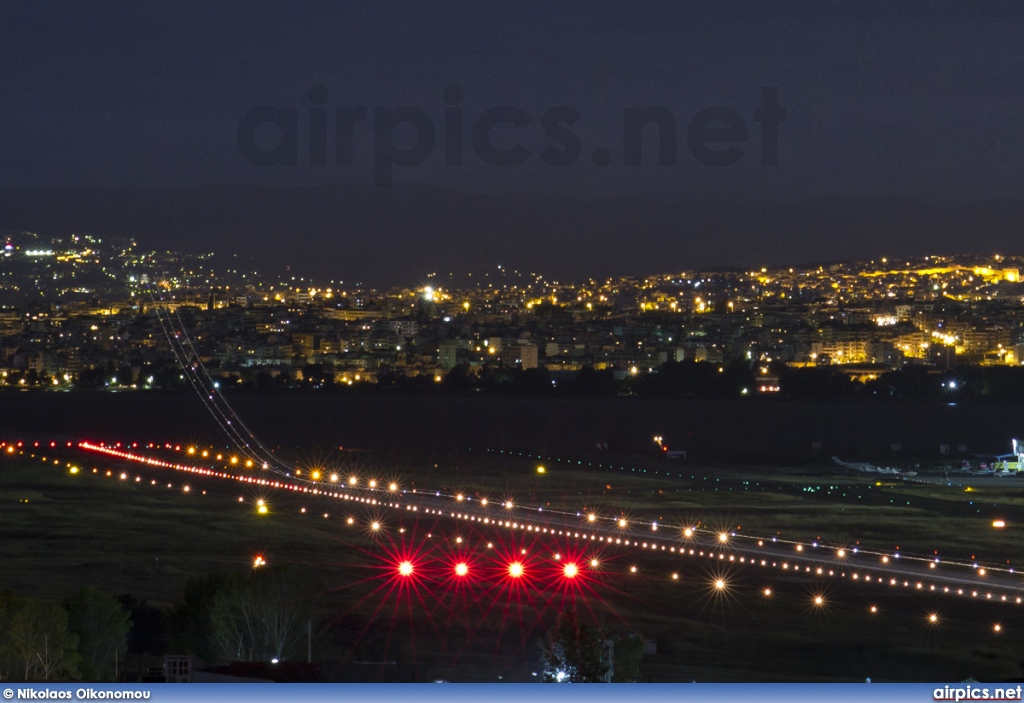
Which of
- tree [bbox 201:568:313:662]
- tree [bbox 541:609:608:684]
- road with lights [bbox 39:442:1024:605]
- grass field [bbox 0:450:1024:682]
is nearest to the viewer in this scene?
tree [bbox 541:609:608:684]

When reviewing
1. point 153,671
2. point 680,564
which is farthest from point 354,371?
point 153,671

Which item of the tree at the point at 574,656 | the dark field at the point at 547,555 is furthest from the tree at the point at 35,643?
the tree at the point at 574,656

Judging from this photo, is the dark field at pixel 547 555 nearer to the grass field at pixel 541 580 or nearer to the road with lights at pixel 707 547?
the grass field at pixel 541 580

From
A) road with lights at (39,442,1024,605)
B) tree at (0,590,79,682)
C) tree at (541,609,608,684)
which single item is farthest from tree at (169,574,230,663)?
road with lights at (39,442,1024,605)

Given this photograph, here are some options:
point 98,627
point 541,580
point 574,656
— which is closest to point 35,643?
point 98,627

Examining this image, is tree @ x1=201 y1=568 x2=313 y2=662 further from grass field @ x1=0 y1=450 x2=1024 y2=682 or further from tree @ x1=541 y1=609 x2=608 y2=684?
tree @ x1=541 y1=609 x2=608 y2=684

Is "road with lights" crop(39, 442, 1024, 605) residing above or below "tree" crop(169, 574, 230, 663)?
above
